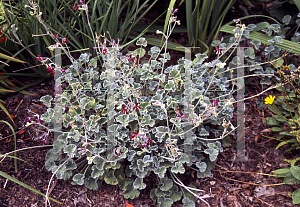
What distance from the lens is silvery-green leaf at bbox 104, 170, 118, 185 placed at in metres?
1.70

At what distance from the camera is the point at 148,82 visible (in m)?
2.09

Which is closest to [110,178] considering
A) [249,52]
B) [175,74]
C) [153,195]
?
[153,195]

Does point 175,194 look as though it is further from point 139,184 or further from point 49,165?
point 49,165

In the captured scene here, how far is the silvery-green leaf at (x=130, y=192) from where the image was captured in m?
1.70

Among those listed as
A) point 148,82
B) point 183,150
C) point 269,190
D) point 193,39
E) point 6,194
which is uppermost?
point 193,39

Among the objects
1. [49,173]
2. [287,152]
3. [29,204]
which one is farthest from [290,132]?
[29,204]

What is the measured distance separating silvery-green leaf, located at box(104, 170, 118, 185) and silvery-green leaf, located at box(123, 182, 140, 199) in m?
0.09

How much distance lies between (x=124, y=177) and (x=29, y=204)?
2.16 feet

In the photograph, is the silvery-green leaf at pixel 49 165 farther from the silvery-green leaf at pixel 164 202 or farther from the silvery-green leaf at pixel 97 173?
the silvery-green leaf at pixel 164 202

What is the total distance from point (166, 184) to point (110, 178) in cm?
38

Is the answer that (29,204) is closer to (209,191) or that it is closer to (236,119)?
(209,191)

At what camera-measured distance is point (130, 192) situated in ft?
5.61

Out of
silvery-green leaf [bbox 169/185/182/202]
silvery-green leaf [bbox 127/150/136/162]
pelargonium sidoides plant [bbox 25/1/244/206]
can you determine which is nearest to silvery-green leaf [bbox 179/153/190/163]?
pelargonium sidoides plant [bbox 25/1/244/206]

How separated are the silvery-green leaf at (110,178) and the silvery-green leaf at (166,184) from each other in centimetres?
31
